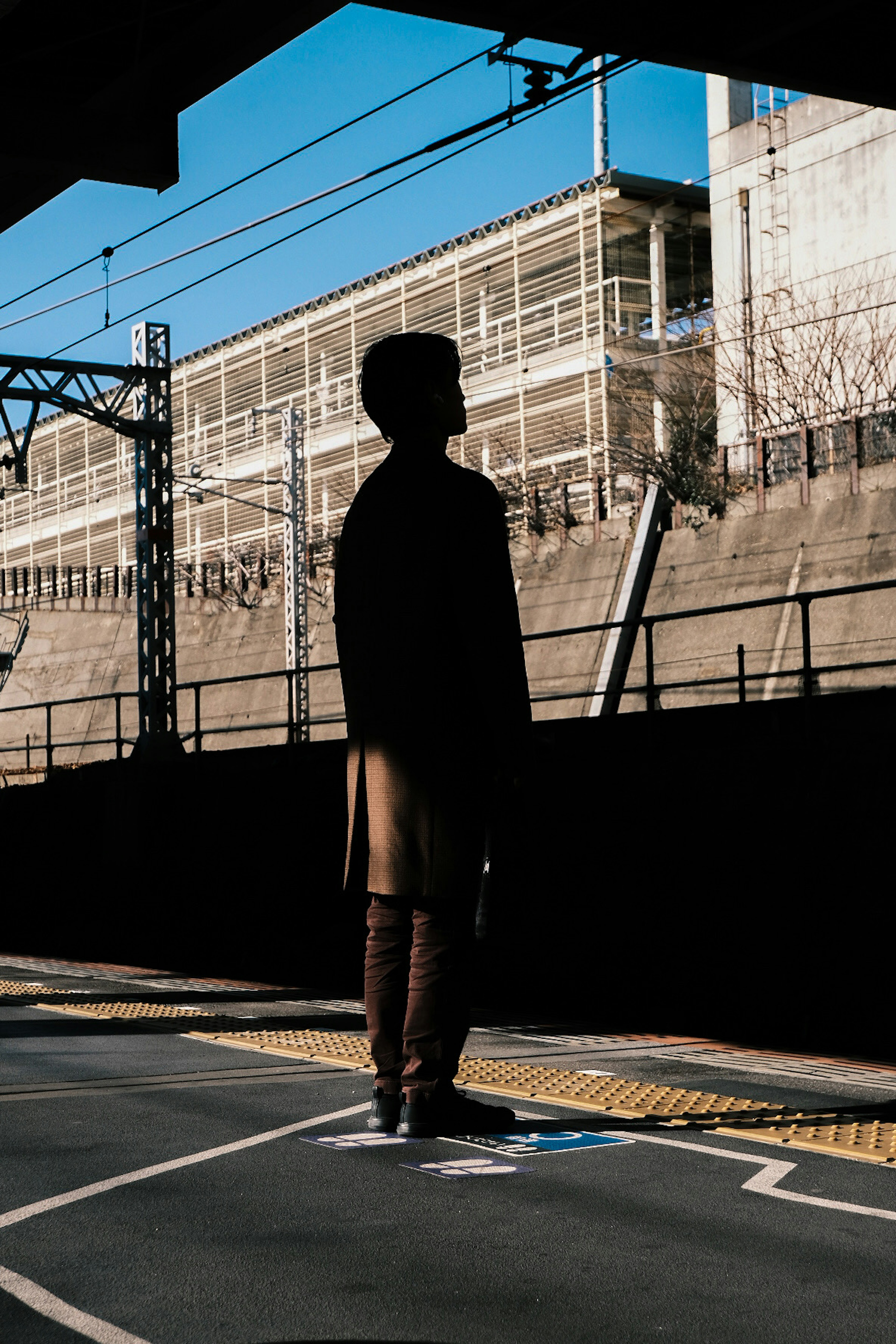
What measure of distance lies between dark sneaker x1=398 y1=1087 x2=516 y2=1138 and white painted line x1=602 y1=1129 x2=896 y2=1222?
45cm

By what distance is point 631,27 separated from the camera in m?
10.9

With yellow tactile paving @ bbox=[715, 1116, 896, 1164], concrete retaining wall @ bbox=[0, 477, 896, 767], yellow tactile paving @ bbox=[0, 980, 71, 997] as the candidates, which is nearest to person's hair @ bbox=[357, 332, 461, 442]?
yellow tactile paving @ bbox=[715, 1116, 896, 1164]

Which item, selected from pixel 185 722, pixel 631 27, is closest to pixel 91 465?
pixel 185 722

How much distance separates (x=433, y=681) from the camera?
15.8ft

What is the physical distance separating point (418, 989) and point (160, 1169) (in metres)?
0.92

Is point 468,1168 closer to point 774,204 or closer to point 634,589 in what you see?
point 634,589

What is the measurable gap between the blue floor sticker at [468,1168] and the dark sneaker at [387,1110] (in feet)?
1.27

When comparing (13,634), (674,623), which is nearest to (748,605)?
(674,623)

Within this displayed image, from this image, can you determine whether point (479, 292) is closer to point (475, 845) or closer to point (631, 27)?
point (631, 27)

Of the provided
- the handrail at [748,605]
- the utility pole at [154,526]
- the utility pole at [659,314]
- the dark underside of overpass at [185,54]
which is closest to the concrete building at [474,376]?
the utility pole at [659,314]

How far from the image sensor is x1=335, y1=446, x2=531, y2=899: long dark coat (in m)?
4.74

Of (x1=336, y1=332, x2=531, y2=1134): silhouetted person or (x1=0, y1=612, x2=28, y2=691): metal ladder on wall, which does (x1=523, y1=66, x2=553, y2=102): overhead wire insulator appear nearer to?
(x1=336, y1=332, x2=531, y2=1134): silhouetted person

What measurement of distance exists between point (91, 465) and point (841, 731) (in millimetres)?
53775

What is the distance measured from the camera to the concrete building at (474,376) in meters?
41.3
